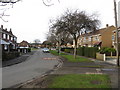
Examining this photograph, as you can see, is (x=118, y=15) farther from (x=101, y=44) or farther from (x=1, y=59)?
(x=101, y=44)

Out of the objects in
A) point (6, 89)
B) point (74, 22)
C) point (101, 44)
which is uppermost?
point (74, 22)

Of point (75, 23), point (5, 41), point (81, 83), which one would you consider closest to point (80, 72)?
point (81, 83)

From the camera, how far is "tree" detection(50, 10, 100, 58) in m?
22.2

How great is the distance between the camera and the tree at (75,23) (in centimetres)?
2219

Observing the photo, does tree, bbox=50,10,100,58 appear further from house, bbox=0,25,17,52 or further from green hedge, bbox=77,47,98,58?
house, bbox=0,25,17,52

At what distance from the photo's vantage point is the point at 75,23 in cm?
2248

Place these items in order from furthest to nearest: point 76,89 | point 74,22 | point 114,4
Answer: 1. point 74,22
2. point 114,4
3. point 76,89

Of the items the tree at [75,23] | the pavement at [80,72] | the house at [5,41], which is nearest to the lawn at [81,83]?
the pavement at [80,72]

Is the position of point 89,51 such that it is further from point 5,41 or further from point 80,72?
point 5,41

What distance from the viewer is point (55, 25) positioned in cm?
2350

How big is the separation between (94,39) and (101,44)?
598 centimetres

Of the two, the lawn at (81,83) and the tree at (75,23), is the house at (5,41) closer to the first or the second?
the tree at (75,23)

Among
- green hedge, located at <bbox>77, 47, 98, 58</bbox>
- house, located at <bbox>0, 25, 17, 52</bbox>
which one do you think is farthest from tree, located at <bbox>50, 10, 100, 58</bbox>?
house, located at <bbox>0, 25, 17, 52</bbox>

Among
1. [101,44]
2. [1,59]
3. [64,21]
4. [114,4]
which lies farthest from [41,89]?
[101,44]
